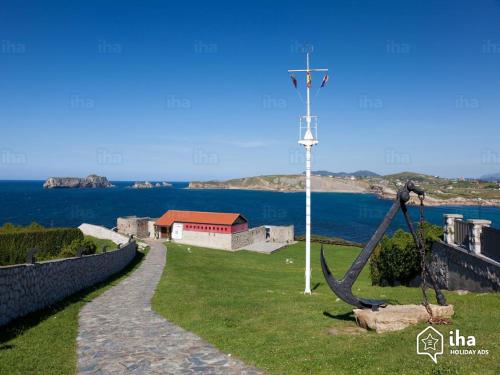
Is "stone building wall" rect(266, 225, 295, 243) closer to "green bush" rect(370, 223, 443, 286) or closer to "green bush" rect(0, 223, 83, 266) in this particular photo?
"green bush" rect(0, 223, 83, 266)

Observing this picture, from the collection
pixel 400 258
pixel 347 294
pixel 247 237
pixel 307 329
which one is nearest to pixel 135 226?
pixel 247 237

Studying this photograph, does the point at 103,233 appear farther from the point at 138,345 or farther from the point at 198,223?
the point at 138,345

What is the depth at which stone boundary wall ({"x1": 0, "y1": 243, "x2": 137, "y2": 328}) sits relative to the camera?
12.3m

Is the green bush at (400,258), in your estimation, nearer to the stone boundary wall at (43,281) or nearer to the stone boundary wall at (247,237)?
the stone boundary wall at (43,281)

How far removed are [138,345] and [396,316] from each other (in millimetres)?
7159

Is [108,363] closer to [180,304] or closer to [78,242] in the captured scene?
[180,304]

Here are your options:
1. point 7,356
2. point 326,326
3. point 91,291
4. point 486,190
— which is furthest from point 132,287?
point 486,190

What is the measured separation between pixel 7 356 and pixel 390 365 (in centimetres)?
915

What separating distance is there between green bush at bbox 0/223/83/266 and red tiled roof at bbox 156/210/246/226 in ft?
49.6

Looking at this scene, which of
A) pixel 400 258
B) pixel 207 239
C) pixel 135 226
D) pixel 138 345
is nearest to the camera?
pixel 138 345

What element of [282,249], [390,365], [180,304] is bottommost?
[282,249]

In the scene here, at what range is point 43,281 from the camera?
1463cm

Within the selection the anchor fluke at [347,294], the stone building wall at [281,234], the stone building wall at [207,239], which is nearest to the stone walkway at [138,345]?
the anchor fluke at [347,294]

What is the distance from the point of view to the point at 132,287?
19875 mm
